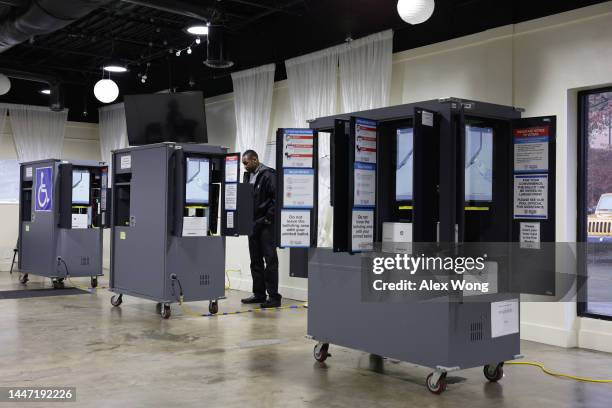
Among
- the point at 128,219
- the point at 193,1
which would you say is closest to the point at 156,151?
the point at 128,219

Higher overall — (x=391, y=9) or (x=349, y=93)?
(x=391, y=9)

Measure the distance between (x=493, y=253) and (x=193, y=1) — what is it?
5194mm

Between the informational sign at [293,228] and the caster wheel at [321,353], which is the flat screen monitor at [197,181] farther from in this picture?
the caster wheel at [321,353]

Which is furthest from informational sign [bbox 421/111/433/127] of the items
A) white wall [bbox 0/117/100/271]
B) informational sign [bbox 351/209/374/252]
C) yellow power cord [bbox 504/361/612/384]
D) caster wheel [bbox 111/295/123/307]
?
white wall [bbox 0/117/100/271]

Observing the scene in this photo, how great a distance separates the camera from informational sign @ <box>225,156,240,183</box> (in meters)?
6.70

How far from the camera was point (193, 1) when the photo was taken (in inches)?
310

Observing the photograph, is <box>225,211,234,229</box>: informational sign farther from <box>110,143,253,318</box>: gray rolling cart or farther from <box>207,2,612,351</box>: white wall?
<box>207,2,612,351</box>: white wall

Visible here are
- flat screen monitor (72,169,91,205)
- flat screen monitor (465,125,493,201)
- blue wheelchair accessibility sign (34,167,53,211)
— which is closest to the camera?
flat screen monitor (465,125,493,201)

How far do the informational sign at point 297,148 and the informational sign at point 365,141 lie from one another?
0.58 m

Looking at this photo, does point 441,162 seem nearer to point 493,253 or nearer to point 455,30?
point 493,253

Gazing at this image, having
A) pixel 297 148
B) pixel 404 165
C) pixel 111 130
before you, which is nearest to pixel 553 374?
pixel 404 165

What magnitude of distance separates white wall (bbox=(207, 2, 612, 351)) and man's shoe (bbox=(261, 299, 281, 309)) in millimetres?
2860

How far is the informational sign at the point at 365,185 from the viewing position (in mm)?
4258

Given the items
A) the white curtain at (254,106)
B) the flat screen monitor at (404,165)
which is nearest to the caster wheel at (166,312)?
the white curtain at (254,106)
